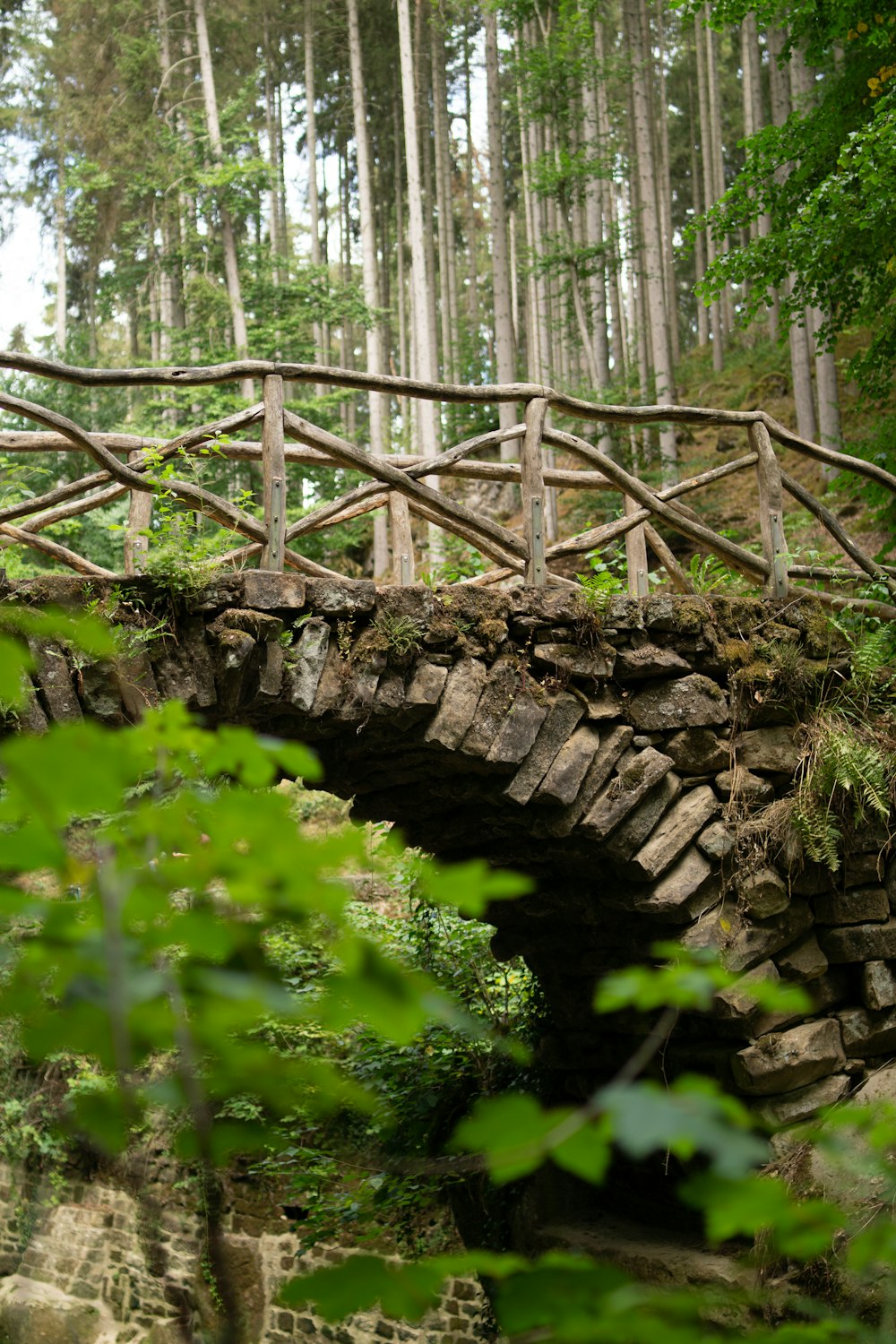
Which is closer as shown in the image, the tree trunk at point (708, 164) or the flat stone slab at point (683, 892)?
the flat stone slab at point (683, 892)

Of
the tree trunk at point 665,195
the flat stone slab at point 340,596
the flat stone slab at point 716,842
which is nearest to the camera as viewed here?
the flat stone slab at point 340,596

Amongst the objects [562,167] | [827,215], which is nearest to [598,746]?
[827,215]

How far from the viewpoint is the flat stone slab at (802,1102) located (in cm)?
550

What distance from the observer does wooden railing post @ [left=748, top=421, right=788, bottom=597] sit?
235 inches

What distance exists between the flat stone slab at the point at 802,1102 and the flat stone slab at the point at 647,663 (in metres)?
2.10

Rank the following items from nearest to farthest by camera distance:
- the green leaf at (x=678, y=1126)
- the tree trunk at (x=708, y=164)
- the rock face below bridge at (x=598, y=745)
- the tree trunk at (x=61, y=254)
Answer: the green leaf at (x=678, y=1126)
the rock face below bridge at (x=598, y=745)
the tree trunk at (x=708, y=164)
the tree trunk at (x=61, y=254)

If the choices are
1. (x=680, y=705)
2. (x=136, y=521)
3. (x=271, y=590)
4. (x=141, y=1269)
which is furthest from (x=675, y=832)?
(x=141, y=1269)

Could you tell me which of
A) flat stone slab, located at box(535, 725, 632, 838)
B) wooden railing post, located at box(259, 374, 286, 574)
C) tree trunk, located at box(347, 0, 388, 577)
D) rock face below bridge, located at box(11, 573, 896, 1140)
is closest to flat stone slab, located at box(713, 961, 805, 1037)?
rock face below bridge, located at box(11, 573, 896, 1140)

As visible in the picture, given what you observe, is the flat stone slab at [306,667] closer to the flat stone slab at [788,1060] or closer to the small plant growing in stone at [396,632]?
the small plant growing in stone at [396,632]

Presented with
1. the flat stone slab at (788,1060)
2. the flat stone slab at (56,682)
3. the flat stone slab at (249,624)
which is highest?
the flat stone slab at (249,624)

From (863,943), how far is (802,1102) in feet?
2.67

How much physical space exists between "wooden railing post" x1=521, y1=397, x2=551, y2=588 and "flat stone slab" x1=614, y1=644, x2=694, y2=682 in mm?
515

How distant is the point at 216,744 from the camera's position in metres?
1.37

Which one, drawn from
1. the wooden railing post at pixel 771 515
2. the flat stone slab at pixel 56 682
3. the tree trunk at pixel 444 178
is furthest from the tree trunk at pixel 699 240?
the flat stone slab at pixel 56 682
